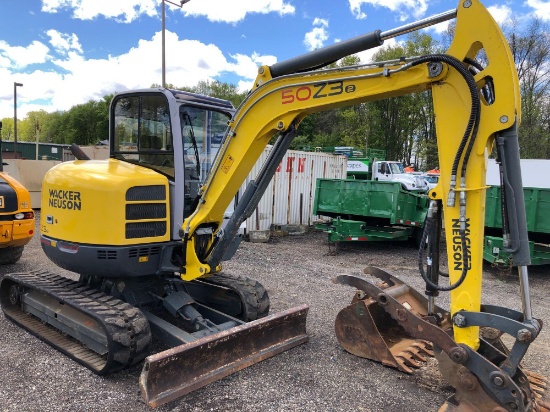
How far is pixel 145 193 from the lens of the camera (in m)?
4.39

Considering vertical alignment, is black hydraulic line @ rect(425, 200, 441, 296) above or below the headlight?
above

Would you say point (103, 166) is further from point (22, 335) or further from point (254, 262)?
point (254, 262)

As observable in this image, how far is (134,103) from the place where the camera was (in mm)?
4848

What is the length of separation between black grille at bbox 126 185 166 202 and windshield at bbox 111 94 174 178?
0.69 ft

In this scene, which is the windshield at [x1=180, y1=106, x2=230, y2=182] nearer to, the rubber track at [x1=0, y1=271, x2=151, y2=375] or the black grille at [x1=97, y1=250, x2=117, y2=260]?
the black grille at [x1=97, y1=250, x2=117, y2=260]

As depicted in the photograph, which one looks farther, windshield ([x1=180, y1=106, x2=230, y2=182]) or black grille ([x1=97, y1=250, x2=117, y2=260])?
windshield ([x1=180, y1=106, x2=230, y2=182])

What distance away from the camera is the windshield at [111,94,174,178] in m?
4.57

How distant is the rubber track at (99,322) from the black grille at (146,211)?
859 mm

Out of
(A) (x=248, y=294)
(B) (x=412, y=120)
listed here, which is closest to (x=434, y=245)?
(A) (x=248, y=294)

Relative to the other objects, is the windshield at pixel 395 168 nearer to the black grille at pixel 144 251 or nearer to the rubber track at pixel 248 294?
the rubber track at pixel 248 294

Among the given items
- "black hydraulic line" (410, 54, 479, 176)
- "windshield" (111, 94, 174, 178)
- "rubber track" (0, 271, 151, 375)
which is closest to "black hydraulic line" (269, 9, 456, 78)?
"black hydraulic line" (410, 54, 479, 176)

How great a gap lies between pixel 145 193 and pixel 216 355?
67.1 inches

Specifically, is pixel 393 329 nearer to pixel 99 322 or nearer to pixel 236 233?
pixel 236 233

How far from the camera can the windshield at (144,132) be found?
15.0ft
